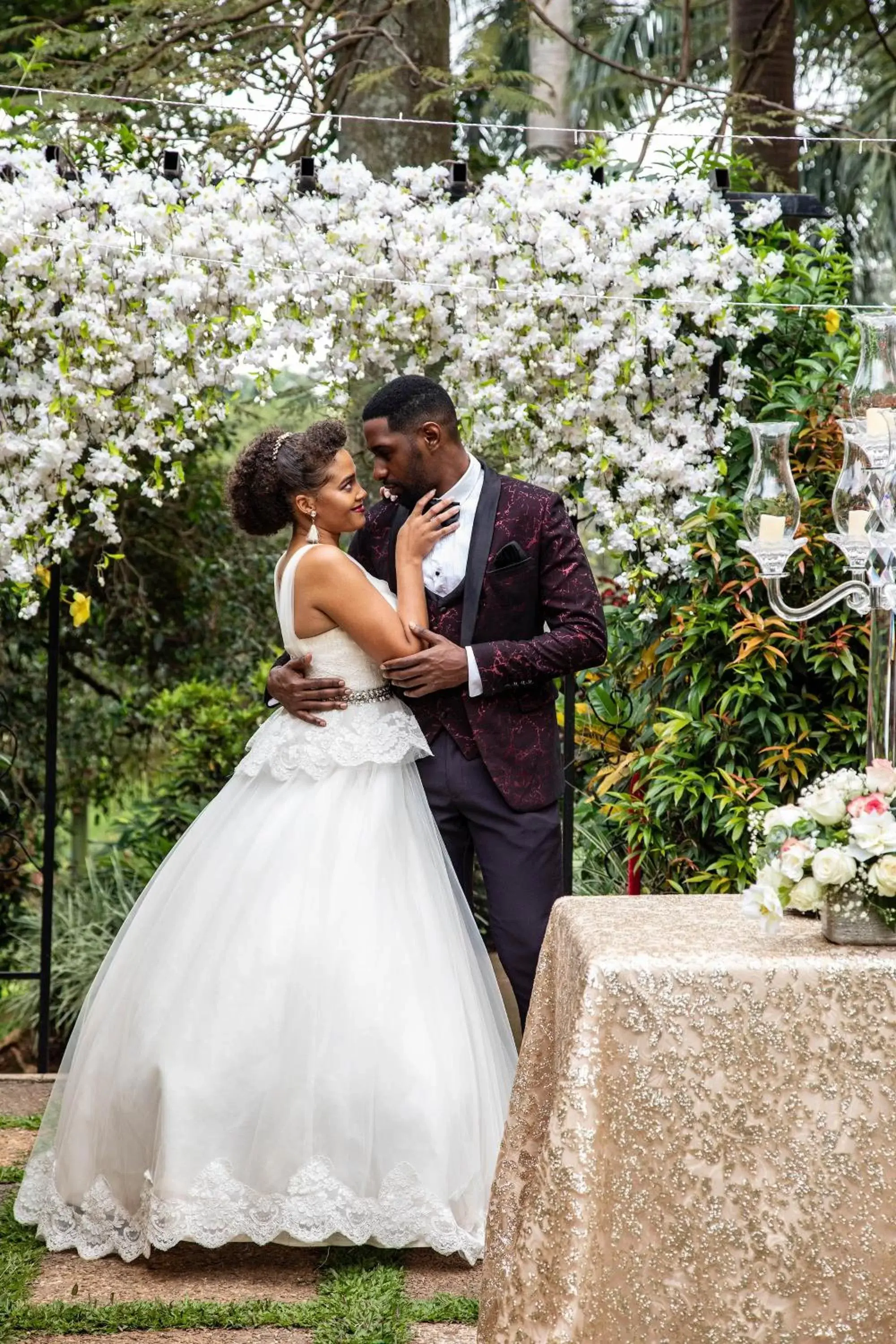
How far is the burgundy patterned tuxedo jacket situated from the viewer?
342cm

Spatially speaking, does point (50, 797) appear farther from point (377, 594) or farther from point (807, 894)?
point (807, 894)

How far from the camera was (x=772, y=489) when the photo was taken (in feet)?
8.52

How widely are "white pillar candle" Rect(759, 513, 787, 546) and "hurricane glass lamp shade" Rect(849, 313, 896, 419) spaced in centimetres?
24

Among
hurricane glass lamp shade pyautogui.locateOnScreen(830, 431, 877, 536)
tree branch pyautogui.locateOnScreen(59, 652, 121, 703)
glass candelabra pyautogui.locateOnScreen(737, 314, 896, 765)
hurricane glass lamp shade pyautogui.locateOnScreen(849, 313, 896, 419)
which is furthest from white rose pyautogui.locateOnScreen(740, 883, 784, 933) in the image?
tree branch pyautogui.locateOnScreen(59, 652, 121, 703)

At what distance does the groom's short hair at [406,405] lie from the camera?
3451 mm

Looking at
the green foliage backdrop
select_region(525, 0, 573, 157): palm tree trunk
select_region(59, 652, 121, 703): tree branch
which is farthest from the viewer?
select_region(525, 0, 573, 157): palm tree trunk

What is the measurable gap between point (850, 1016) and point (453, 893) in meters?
1.45

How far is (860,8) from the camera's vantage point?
24.0 ft

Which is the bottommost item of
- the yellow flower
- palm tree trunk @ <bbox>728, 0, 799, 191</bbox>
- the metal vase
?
the metal vase

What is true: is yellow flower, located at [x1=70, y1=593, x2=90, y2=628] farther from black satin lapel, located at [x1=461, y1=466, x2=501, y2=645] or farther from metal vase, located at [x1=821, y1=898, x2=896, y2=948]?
metal vase, located at [x1=821, y1=898, x2=896, y2=948]

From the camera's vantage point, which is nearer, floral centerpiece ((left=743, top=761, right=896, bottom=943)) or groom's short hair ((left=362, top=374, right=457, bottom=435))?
floral centerpiece ((left=743, top=761, right=896, bottom=943))

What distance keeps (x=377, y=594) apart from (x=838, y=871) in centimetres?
157

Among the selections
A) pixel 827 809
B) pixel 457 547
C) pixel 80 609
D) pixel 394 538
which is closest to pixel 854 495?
pixel 827 809
